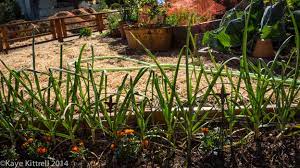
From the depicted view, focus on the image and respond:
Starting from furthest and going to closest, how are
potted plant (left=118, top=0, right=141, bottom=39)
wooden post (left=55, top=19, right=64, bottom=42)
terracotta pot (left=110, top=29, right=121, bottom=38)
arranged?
wooden post (left=55, top=19, right=64, bottom=42), terracotta pot (left=110, top=29, right=121, bottom=38), potted plant (left=118, top=0, right=141, bottom=39)

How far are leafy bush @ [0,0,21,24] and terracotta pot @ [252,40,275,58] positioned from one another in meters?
12.5

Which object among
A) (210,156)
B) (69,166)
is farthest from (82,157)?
(210,156)

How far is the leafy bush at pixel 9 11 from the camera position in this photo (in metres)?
14.2

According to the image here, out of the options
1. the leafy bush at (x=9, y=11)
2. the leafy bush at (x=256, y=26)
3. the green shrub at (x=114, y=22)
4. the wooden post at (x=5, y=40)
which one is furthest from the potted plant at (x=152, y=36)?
the leafy bush at (x=9, y=11)

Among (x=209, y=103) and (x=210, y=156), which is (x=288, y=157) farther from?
(x=209, y=103)

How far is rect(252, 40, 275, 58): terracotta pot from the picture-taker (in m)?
3.99

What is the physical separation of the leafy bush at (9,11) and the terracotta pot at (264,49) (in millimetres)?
12486

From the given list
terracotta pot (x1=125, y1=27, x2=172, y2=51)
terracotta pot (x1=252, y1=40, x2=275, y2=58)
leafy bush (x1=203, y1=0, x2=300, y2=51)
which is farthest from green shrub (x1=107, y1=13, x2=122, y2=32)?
terracotta pot (x1=252, y1=40, x2=275, y2=58)

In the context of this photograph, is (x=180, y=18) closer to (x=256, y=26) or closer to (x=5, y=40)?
(x=256, y=26)

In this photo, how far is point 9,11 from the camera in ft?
47.8

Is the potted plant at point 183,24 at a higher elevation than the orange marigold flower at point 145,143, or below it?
higher

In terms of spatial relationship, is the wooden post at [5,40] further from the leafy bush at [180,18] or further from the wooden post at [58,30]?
the leafy bush at [180,18]

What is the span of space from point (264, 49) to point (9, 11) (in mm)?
12900

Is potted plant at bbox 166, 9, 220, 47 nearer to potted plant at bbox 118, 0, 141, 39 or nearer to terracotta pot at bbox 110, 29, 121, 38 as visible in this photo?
potted plant at bbox 118, 0, 141, 39
